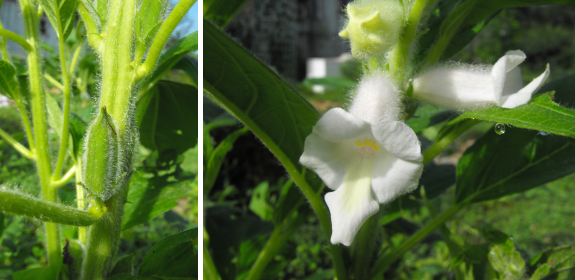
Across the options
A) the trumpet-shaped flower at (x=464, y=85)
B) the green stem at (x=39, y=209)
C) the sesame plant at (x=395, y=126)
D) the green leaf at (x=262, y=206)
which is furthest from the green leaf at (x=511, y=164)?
the green stem at (x=39, y=209)

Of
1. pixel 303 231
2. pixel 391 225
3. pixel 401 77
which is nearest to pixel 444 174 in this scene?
pixel 391 225

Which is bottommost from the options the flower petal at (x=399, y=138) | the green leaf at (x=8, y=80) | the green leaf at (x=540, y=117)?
the flower petal at (x=399, y=138)

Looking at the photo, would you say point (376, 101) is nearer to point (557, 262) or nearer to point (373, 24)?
point (373, 24)

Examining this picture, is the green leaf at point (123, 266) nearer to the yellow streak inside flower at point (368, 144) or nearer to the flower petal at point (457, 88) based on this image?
the yellow streak inside flower at point (368, 144)

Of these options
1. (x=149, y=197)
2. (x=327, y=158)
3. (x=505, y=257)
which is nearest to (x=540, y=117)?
(x=327, y=158)

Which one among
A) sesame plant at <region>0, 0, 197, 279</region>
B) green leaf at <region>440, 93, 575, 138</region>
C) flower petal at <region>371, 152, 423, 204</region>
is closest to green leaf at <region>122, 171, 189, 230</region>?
sesame plant at <region>0, 0, 197, 279</region>
